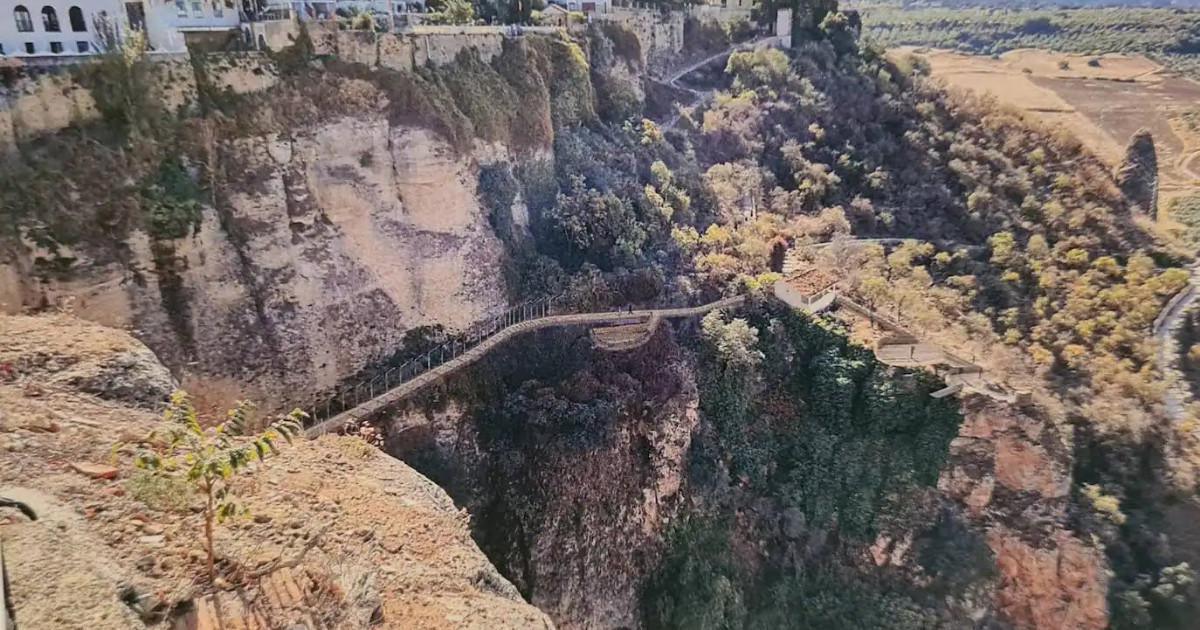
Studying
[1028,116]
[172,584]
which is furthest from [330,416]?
[1028,116]

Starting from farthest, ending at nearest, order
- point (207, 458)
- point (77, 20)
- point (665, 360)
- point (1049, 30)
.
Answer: point (1049, 30) < point (665, 360) < point (77, 20) < point (207, 458)

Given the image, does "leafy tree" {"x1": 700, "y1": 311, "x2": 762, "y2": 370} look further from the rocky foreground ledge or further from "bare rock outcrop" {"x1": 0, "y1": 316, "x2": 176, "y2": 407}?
"bare rock outcrop" {"x1": 0, "y1": 316, "x2": 176, "y2": 407}

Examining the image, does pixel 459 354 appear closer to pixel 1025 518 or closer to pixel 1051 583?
pixel 1025 518

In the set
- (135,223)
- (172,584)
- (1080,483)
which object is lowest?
(1080,483)

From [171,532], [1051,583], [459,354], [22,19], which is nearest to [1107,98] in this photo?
[1051,583]

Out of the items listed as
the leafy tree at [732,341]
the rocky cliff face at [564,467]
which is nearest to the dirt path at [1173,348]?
the leafy tree at [732,341]

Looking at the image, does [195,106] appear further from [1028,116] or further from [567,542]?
[1028,116]
